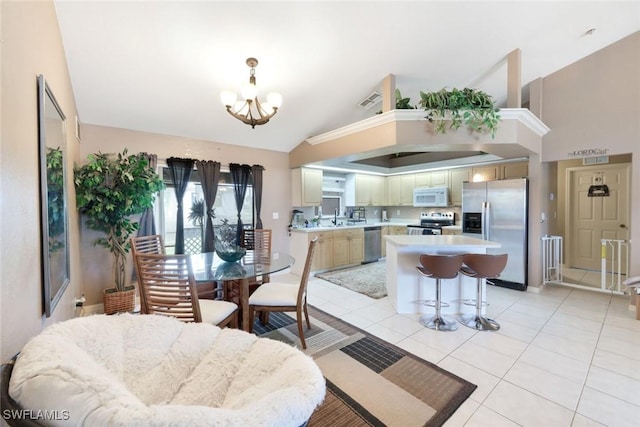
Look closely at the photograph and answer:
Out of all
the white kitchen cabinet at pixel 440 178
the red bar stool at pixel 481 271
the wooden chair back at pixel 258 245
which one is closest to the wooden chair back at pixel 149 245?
the wooden chair back at pixel 258 245

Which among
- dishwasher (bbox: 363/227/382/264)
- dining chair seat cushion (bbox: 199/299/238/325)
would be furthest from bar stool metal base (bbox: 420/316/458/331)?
dishwasher (bbox: 363/227/382/264)

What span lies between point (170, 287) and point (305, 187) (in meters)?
3.47

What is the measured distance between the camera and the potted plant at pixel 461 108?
3.13 meters

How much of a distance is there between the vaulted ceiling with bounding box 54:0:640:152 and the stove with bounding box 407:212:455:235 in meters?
2.59

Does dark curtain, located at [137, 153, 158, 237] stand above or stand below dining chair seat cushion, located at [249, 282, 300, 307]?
above

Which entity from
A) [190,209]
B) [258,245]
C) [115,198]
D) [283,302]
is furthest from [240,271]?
[190,209]

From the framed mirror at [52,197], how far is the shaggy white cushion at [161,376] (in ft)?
1.81

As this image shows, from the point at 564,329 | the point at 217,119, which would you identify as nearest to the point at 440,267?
the point at 564,329

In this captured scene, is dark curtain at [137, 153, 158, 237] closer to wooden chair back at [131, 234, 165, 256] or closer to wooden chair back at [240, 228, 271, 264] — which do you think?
wooden chair back at [131, 234, 165, 256]

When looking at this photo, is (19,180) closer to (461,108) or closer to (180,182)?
(180,182)

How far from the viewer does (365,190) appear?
6379 mm

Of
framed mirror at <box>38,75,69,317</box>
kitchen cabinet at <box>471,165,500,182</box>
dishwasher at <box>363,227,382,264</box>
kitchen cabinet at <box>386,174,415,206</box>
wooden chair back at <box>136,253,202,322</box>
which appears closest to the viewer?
framed mirror at <box>38,75,69,317</box>

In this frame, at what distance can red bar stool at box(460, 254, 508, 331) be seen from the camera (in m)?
2.69

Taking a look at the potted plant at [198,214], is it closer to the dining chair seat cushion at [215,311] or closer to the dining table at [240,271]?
the dining table at [240,271]
